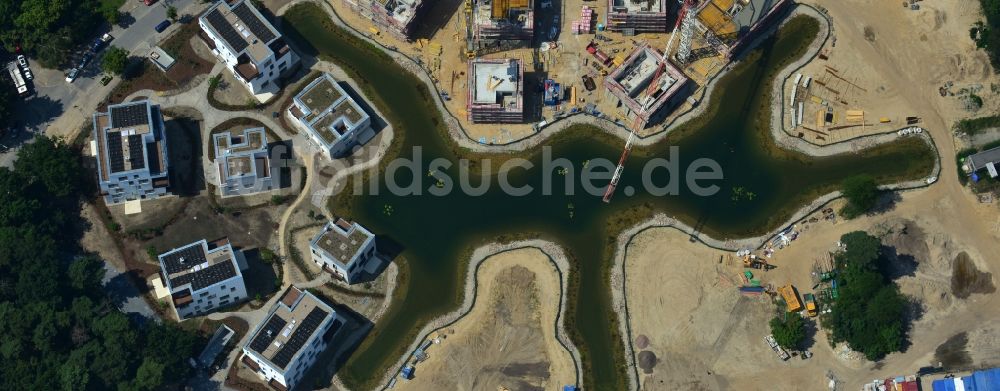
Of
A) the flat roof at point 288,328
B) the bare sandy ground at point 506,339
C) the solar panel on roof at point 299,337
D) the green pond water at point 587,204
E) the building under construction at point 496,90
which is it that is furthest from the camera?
the building under construction at point 496,90

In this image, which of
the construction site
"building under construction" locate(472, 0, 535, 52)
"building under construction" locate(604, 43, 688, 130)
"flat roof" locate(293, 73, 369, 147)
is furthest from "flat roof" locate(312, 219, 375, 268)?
"building under construction" locate(604, 43, 688, 130)

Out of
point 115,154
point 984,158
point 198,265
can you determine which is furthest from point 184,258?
point 984,158

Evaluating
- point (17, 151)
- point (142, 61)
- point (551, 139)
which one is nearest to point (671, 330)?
point (551, 139)

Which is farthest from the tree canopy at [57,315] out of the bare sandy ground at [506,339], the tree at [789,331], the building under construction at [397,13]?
the tree at [789,331]

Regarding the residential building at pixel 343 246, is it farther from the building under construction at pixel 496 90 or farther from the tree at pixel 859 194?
the tree at pixel 859 194

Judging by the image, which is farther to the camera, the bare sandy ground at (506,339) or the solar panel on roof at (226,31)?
the solar panel on roof at (226,31)

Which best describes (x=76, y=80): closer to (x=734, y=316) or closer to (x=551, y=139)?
(x=551, y=139)

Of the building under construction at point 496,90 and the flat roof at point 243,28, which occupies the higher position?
the flat roof at point 243,28
